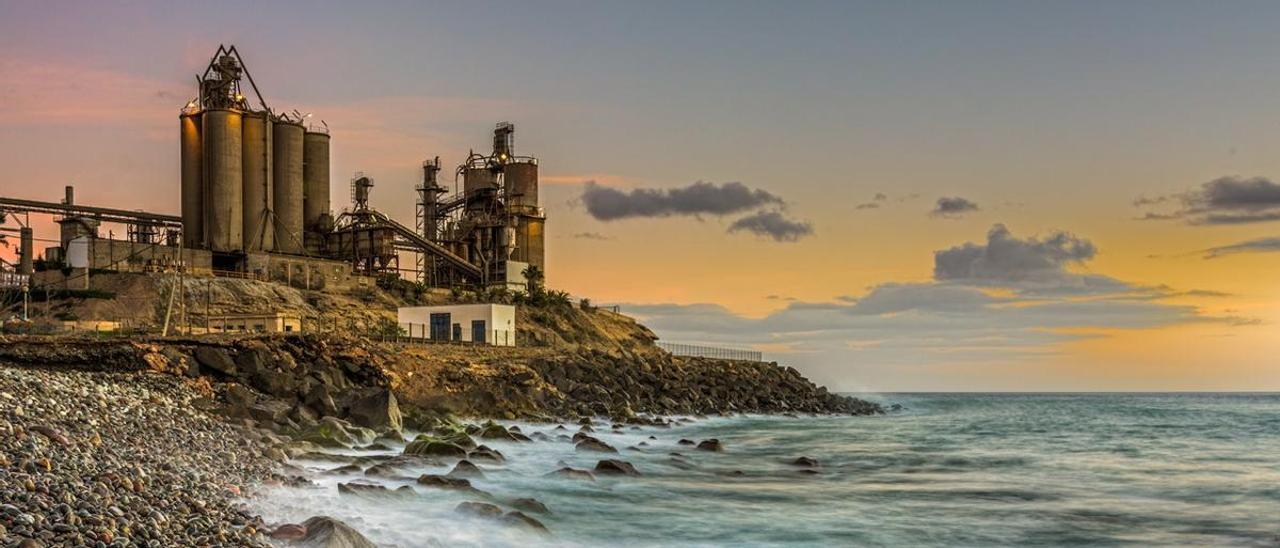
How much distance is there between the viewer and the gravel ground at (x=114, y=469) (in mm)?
9891

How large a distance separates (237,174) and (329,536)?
63393 millimetres

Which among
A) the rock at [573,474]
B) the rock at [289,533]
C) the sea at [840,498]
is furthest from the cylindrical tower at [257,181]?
the rock at [289,533]

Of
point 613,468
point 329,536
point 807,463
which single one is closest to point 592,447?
point 613,468

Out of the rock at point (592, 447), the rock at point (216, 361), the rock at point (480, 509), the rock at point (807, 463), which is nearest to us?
the rock at point (480, 509)

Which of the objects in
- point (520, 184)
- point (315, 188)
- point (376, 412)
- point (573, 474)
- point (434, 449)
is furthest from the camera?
point (520, 184)

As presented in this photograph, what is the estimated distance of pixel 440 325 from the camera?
57.4m

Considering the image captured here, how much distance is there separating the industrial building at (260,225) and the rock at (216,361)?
103 feet

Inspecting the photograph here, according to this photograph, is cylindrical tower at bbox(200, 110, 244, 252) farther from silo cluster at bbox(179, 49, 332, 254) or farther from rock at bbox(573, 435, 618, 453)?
rock at bbox(573, 435, 618, 453)

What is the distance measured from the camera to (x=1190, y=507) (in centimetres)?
2158

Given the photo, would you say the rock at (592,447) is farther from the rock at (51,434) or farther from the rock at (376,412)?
the rock at (51,434)

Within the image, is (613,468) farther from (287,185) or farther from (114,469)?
(287,185)

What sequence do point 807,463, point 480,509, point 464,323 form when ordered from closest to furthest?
1. point 480,509
2. point 807,463
3. point 464,323

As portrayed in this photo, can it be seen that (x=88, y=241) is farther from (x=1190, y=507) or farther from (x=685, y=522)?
(x=1190, y=507)

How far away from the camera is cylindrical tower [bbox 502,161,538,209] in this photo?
87250 millimetres
